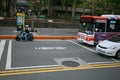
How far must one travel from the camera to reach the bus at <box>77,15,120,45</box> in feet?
56.0

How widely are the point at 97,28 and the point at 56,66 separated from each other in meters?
7.47

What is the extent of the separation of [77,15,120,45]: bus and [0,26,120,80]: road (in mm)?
3007

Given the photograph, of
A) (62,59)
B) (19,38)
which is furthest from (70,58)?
(19,38)

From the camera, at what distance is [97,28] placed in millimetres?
17172

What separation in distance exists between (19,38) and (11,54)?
581 centimetres

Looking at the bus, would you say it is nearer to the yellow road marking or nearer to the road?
the road

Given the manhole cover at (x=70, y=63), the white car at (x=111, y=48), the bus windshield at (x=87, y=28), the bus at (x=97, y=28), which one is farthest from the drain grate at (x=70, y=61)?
the bus windshield at (x=87, y=28)

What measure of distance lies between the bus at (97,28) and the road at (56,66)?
9.87ft

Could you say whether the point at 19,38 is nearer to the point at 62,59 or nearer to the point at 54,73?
the point at 62,59

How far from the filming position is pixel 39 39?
66.6ft

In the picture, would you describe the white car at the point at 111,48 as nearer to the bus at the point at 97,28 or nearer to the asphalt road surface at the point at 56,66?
the asphalt road surface at the point at 56,66

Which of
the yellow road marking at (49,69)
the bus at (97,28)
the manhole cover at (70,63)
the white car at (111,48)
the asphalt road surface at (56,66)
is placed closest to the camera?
the asphalt road surface at (56,66)

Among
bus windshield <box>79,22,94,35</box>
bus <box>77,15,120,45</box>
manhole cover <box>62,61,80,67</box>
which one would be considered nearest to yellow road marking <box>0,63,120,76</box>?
manhole cover <box>62,61,80,67</box>

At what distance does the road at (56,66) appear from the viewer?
9.17 m
